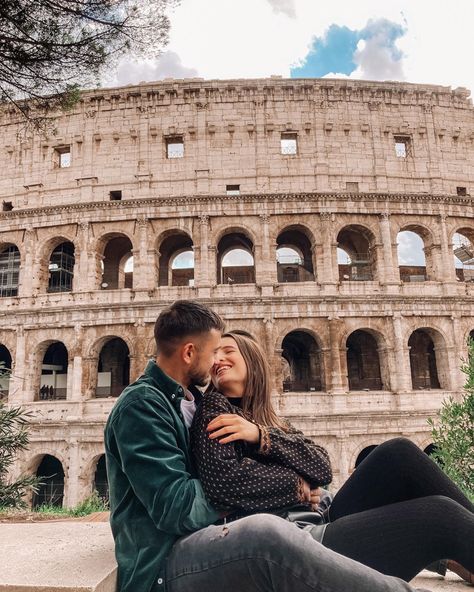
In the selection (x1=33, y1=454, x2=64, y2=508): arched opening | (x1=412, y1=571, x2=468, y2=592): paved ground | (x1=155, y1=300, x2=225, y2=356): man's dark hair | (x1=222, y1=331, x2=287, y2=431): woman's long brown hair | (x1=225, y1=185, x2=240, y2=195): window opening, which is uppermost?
(x1=225, y1=185, x2=240, y2=195): window opening

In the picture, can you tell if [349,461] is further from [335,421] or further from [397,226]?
[397,226]

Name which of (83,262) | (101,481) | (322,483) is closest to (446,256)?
(83,262)

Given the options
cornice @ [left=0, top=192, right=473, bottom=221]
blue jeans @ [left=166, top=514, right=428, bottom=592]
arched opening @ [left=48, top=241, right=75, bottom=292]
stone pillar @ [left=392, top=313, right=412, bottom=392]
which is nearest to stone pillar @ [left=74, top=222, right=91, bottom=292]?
cornice @ [left=0, top=192, right=473, bottom=221]

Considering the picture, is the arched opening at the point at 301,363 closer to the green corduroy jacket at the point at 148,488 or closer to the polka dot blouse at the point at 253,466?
the polka dot blouse at the point at 253,466

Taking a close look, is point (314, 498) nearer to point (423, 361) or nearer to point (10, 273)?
point (423, 361)

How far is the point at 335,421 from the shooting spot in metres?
14.5

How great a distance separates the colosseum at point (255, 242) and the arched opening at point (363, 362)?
0.07 meters

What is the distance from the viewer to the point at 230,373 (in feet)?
8.79

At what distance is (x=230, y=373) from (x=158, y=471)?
0.86 metres

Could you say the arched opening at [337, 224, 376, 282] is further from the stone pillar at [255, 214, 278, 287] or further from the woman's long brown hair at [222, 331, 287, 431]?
the woman's long brown hair at [222, 331, 287, 431]

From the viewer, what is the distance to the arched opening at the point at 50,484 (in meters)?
15.6

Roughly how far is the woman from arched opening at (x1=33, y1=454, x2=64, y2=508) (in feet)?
50.0

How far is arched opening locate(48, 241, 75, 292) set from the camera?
17.5 meters

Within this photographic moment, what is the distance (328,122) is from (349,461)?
12.4 metres
